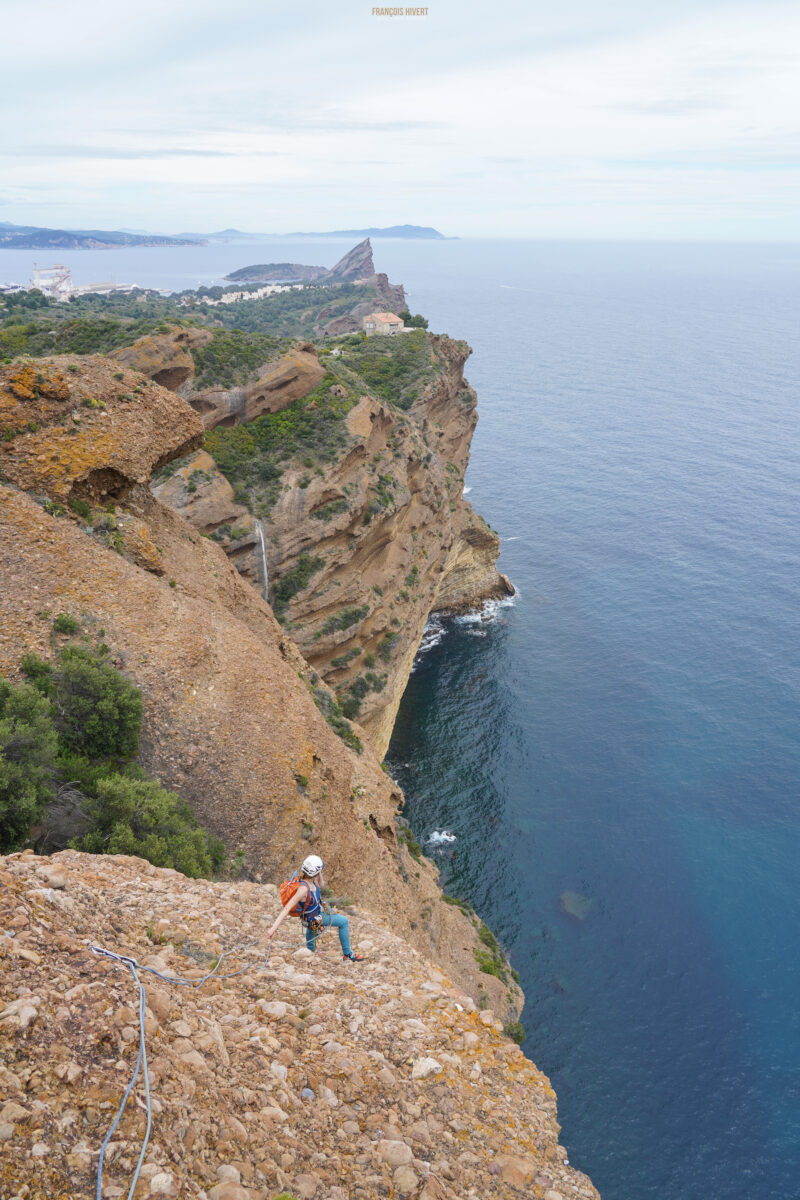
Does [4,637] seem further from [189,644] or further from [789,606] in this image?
[789,606]

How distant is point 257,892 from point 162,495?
3279cm

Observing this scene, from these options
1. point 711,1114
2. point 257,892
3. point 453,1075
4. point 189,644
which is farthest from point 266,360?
point 711,1114

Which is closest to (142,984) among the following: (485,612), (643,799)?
(643,799)

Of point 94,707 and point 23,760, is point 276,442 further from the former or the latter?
point 23,760

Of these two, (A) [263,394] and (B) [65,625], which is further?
(A) [263,394]

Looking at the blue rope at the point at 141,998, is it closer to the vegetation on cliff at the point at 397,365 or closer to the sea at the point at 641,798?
the sea at the point at 641,798

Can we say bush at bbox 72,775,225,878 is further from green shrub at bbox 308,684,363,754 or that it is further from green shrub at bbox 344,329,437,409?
green shrub at bbox 344,329,437,409

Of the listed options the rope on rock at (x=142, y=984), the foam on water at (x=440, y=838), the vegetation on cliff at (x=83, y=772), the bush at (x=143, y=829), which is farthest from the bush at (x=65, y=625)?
the foam on water at (x=440, y=838)

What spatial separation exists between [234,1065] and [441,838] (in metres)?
38.7

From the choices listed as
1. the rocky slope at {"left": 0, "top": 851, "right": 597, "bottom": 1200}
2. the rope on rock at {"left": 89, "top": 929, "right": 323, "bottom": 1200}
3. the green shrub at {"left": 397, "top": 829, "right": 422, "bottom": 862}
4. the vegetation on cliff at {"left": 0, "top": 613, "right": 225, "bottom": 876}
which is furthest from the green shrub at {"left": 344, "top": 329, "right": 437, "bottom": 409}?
the rope on rock at {"left": 89, "top": 929, "right": 323, "bottom": 1200}

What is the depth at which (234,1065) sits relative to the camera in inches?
376

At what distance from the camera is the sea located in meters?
33.9

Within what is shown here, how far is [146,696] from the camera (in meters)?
20.9

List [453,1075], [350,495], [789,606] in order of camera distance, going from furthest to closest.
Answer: [789,606] → [350,495] → [453,1075]
